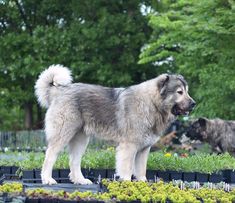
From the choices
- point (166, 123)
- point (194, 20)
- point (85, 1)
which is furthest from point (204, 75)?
point (85, 1)

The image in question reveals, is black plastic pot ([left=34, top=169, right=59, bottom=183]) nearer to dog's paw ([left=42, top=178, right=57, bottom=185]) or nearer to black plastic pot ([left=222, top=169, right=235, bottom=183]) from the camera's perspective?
dog's paw ([left=42, top=178, right=57, bottom=185])

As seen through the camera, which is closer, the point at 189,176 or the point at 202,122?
the point at 189,176

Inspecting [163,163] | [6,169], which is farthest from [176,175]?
[6,169]

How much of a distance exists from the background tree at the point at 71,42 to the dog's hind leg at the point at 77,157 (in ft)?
43.1

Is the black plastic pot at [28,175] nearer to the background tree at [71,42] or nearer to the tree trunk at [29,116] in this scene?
the background tree at [71,42]

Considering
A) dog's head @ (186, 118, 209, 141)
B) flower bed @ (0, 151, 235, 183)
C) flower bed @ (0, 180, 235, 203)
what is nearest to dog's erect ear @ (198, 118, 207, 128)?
dog's head @ (186, 118, 209, 141)

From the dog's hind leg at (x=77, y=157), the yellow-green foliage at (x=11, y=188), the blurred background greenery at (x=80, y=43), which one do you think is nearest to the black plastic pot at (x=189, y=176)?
the dog's hind leg at (x=77, y=157)

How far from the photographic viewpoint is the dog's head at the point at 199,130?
53.7 feet

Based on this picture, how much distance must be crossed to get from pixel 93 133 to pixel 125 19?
14436 millimetres

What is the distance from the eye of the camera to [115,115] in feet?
33.2

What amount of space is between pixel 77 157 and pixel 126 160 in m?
0.84

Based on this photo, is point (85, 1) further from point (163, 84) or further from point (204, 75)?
point (163, 84)

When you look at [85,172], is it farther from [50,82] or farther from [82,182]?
[50,82]

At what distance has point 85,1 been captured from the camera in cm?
2464
